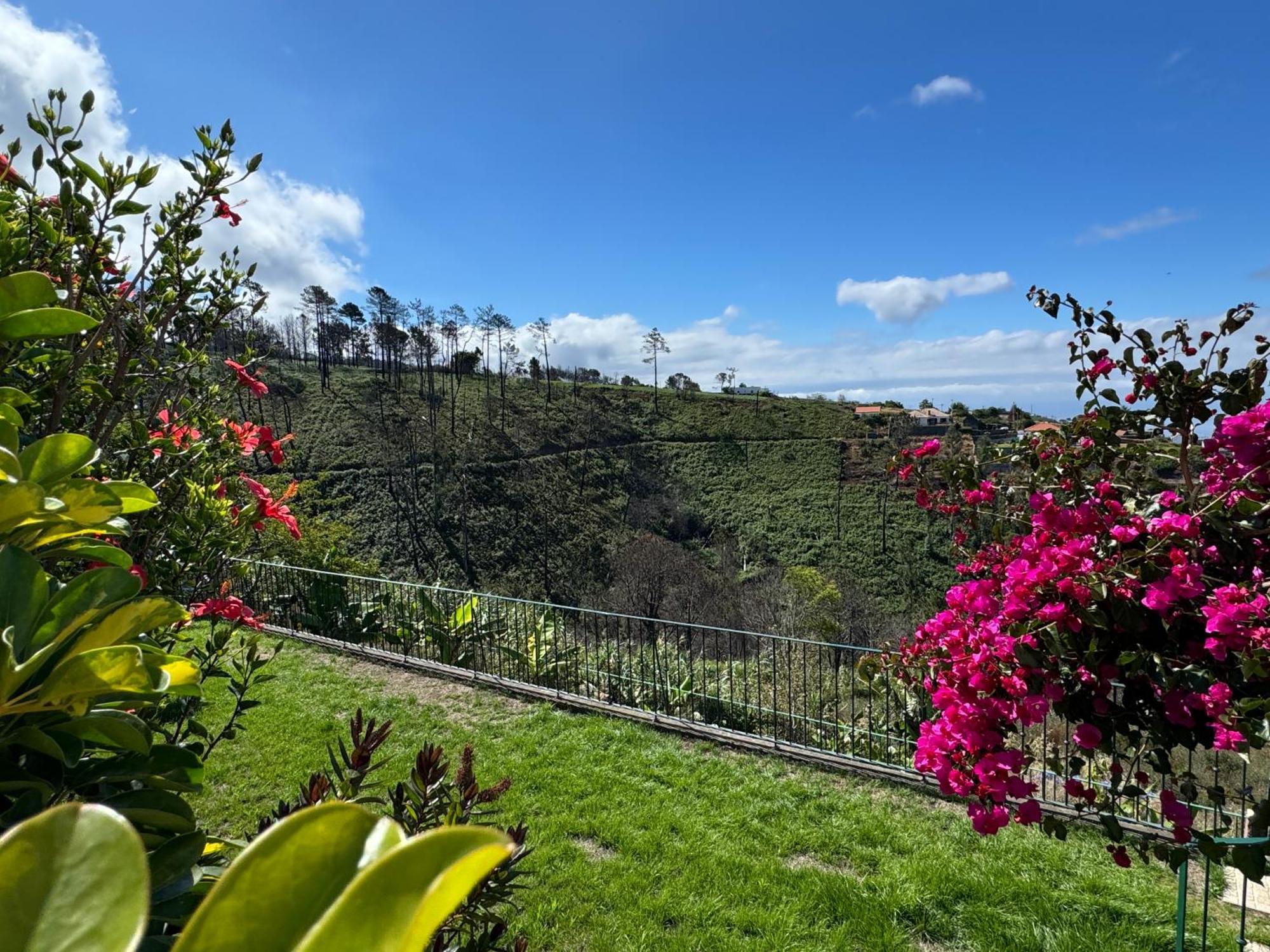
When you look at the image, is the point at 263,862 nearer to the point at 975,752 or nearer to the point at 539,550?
the point at 975,752

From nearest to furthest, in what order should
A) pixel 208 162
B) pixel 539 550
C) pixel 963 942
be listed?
pixel 208 162, pixel 963 942, pixel 539 550

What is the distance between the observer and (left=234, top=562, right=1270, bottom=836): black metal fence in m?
5.10

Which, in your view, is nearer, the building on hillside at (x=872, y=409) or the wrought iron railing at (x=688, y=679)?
the wrought iron railing at (x=688, y=679)

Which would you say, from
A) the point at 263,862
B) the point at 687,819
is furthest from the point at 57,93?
the point at 687,819

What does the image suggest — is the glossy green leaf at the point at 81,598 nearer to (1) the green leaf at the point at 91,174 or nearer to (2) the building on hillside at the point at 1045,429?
(1) the green leaf at the point at 91,174

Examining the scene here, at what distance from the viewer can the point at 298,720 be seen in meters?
5.55

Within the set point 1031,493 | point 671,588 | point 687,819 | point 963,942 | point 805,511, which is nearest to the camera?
point 1031,493

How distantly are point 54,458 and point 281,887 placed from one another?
2.15 ft

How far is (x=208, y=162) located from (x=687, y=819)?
4171mm

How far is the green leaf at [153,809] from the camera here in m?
0.78

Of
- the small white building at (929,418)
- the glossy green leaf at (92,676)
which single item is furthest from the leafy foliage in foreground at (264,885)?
the small white building at (929,418)

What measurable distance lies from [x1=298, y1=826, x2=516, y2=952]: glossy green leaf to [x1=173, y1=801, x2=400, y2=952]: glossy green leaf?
0.05 meters

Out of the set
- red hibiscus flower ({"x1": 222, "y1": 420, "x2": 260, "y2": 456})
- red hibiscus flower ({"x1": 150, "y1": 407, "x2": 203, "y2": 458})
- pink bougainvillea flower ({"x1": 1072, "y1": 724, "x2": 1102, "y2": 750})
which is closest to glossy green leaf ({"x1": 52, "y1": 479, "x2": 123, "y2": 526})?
red hibiscus flower ({"x1": 150, "y1": 407, "x2": 203, "y2": 458})

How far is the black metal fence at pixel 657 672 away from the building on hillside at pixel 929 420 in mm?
35674
